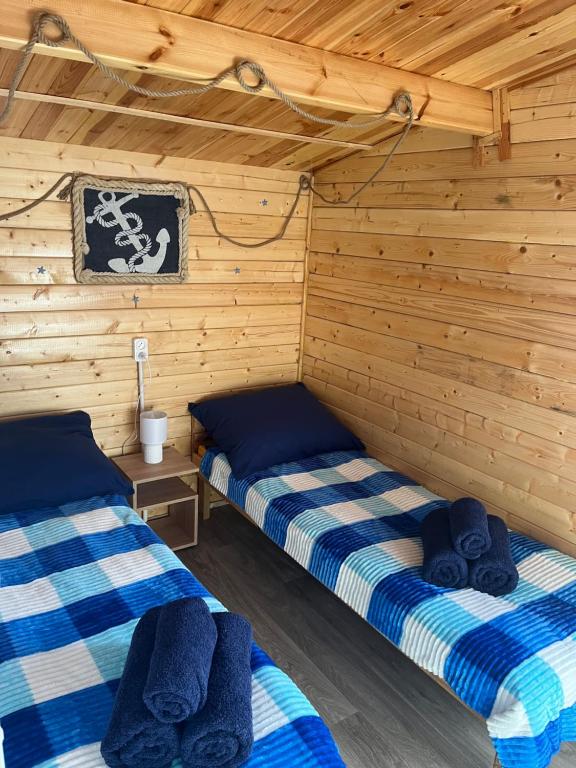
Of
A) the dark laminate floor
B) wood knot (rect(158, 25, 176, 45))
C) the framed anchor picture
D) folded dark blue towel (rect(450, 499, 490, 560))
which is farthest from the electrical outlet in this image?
folded dark blue towel (rect(450, 499, 490, 560))

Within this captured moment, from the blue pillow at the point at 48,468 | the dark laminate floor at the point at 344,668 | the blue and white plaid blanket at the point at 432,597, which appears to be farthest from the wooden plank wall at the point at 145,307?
the dark laminate floor at the point at 344,668

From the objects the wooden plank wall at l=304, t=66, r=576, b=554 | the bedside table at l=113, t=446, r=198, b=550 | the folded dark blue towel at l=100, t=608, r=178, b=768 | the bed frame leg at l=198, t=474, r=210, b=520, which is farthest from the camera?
the bed frame leg at l=198, t=474, r=210, b=520

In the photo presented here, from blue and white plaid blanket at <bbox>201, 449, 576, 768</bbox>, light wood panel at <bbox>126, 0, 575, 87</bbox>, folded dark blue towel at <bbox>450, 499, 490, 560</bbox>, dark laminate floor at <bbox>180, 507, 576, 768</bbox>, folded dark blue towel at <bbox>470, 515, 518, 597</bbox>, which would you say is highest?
light wood panel at <bbox>126, 0, 575, 87</bbox>

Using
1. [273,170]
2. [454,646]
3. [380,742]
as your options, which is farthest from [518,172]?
[380,742]

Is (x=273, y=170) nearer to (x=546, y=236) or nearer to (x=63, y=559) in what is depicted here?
(x=546, y=236)

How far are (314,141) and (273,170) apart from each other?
1.82 feet

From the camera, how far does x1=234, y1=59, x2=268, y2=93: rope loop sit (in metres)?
1.79

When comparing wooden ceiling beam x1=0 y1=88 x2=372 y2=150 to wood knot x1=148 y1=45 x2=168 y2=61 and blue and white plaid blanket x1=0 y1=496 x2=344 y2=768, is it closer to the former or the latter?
wood knot x1=148 y1=45 x2=168 y2=61

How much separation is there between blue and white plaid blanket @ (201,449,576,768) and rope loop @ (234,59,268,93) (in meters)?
1.65

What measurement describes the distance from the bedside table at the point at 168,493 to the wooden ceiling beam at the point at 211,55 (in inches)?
73.0

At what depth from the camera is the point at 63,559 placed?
2.09m

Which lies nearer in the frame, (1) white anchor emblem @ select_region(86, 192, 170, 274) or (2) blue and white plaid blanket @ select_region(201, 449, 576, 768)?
Answer: (2) blue and white plaid blanket @ select_region(201, 449, 576, 768)

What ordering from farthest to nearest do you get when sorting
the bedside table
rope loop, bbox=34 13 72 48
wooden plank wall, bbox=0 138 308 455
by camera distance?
the bedside table, wooden plank wall, bbox=0 138 308 455, rope loop, bbox=34 13 72 48

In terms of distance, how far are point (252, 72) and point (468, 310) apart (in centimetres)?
142
